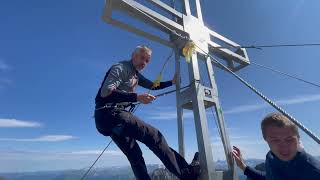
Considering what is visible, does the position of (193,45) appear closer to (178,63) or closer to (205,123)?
(178,63)

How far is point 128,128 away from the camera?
4.44m

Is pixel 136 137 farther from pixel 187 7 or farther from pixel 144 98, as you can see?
pixel 187 7

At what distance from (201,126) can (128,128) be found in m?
1.19

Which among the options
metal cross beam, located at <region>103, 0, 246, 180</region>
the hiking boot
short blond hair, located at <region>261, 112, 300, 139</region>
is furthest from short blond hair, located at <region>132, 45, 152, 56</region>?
short blond hair, located at <region>261, 112, 300, 139</region>

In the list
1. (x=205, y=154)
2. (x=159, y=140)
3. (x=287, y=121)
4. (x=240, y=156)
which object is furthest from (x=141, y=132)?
(x=287, y=121)

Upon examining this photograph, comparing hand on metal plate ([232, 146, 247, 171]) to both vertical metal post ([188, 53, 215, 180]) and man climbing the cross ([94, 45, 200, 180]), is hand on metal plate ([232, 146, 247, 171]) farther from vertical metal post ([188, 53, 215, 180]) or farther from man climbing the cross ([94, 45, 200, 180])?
man climbing the cross ([94, 45, 200, 180])

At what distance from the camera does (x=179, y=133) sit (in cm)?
544

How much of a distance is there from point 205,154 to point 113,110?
160cm

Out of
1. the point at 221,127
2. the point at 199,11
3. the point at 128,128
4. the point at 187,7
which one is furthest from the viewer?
the point at 199,11

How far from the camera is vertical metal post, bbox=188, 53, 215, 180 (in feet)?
14.5

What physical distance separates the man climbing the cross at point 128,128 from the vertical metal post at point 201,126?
0.64 feet

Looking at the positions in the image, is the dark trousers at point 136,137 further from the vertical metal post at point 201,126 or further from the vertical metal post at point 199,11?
the vertical metal post at point 199,11

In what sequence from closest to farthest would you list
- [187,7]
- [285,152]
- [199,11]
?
1. [285,152]
2. [187,7]
3. [199,11]

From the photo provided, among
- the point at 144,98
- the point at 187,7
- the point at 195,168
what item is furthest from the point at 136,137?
the point at 187,7
